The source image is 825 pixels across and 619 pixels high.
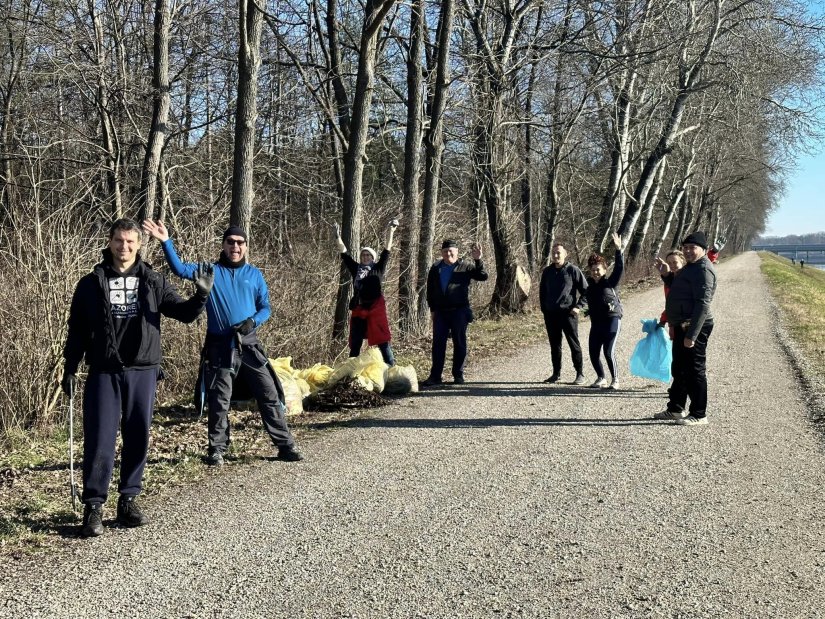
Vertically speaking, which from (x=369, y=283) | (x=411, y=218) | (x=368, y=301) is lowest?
(x=368, y=301)

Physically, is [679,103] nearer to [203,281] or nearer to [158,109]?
[158,109]

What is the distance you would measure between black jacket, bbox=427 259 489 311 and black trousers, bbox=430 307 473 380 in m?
0.09

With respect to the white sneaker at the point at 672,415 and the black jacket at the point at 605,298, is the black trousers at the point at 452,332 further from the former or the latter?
the white sneaker at the point at 672,415

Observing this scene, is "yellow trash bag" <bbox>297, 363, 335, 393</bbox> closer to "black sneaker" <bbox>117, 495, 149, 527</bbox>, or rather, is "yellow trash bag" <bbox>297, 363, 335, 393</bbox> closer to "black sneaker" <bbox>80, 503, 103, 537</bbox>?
"black sneaker" <bbox>117, 495, 149, 527</bbox>

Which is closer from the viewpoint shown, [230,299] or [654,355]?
[230,299]

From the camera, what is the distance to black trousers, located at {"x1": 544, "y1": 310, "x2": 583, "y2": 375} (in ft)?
32.5

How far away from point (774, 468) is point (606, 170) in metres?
24.4

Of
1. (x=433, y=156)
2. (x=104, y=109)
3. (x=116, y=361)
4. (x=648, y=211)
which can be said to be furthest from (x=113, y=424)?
(x=648, y=211)

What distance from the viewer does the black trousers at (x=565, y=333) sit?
9.90m

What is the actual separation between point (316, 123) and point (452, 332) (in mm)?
11413

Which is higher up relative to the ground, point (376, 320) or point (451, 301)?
point (451, 301)

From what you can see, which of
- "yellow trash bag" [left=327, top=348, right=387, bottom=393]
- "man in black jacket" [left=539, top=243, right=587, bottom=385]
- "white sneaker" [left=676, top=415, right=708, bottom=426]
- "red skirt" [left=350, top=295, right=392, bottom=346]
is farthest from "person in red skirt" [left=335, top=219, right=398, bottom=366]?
"white sneaker" [left=676, top=415, right=708, bottom=426]

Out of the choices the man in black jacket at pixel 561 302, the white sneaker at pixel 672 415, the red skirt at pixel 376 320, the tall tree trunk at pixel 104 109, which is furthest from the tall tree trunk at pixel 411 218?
the white sneaker at pixel 672 415

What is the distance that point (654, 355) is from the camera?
908 cm
